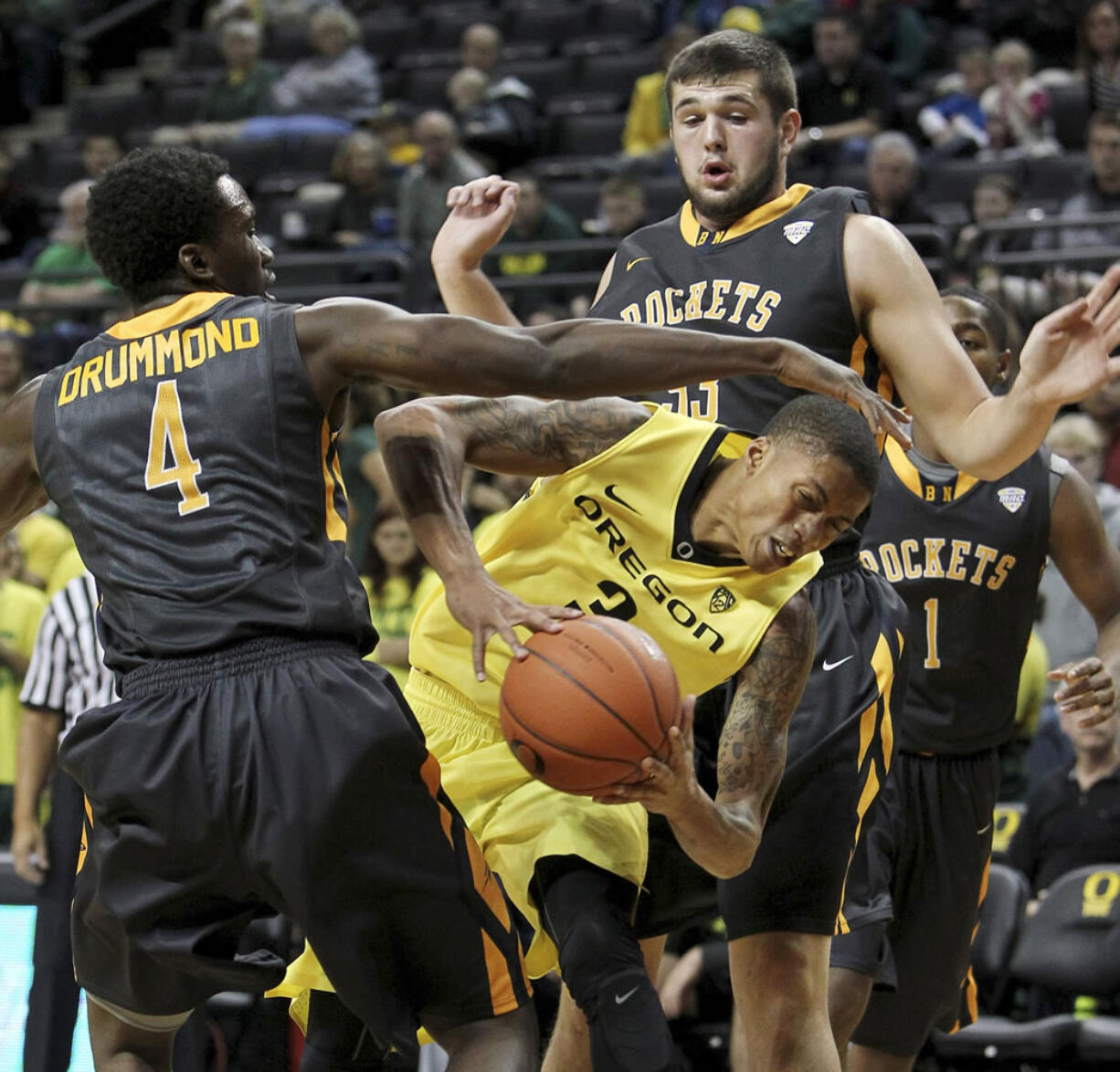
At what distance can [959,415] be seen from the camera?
4129mm

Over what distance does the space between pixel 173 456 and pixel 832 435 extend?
133cm

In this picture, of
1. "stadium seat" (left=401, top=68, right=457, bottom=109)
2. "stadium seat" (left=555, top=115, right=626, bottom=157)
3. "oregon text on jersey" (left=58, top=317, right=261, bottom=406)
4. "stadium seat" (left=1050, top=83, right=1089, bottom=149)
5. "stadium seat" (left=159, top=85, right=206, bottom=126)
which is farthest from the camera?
"stadium seat" (left=159, top=85, right=206, bottom=126)

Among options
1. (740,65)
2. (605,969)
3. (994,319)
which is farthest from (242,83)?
(605,969)

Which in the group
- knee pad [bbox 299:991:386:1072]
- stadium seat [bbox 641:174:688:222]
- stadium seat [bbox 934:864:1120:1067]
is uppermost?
stadium seat [bbox 641:174:688:222]

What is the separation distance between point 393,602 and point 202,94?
8486mm

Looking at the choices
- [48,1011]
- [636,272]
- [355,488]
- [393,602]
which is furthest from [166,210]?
[355,488]

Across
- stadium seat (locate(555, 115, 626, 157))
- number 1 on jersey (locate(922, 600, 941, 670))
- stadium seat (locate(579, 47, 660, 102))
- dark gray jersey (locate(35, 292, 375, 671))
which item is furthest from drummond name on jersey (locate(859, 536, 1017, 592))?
stadium seat (locate(579, 47, 660, 102))

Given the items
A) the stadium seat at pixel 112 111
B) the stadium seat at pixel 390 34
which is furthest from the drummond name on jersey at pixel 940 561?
the stadium seat at pixel 112 111

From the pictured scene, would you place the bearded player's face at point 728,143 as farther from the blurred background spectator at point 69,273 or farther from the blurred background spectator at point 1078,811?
the blurred background spectator at point 69,273

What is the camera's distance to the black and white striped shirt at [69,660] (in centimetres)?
679

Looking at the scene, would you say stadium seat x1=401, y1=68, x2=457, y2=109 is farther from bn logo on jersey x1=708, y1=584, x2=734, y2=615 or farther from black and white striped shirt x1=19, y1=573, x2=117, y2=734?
bn logo on jersey x1=708, y1=584, x2=734, y2=615

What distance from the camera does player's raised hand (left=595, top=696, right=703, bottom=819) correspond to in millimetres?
3496

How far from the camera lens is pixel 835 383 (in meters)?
3.62

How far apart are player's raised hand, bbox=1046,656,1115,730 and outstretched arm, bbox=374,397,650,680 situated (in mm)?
1224
